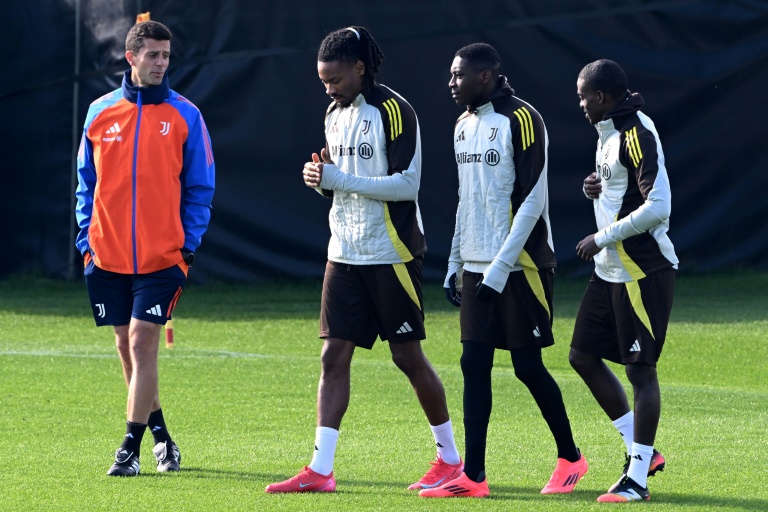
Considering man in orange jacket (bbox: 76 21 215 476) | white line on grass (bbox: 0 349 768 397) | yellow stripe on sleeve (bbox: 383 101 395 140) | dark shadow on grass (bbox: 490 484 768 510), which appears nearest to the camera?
dark shadow on grass (bbox: 490 484 768 510)

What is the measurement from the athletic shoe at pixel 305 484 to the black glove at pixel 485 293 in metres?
1.03

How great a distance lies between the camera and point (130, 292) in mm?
6531

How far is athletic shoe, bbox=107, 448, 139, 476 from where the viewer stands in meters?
6.22

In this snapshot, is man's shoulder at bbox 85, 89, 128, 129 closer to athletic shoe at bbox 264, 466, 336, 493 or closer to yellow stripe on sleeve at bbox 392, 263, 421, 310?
yellow stripe on sleeve at bbox 392, 263, 421, 310

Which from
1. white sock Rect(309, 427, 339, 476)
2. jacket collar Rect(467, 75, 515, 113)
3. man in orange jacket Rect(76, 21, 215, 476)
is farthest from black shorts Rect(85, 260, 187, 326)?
jacket collar Rect(467, 75, 515, 113)

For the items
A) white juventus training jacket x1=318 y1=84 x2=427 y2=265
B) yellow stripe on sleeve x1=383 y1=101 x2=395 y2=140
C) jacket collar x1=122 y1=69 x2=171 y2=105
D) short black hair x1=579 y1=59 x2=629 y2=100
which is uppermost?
short black hair x1=579 y1=59 x2=629 y2=100

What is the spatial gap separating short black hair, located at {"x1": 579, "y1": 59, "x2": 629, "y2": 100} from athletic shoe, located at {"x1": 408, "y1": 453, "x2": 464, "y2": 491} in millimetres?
1769

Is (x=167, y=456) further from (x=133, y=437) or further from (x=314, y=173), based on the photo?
(x=314, y=173)

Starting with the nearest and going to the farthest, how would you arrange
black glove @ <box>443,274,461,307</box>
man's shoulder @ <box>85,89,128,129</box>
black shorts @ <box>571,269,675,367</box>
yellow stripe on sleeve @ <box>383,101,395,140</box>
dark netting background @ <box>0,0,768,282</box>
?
black shorts @ <box>571,269,675,367</box> < yellow stripe on sleeve @ <box>383,101,395,140</box> < black glove @ <box>443,274,461,307</box> < man's shoulder @ <box>85,89,128,129</box> < dark netting background @ <box>0,0,768,282</box>

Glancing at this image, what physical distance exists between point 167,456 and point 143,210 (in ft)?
3.86

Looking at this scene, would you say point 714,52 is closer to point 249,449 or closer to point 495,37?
point 495,37

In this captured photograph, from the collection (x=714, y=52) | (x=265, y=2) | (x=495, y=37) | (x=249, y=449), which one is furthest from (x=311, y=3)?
(x=249, y=449)

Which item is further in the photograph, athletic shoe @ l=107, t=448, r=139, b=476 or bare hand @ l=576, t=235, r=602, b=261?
athletic shoe @ l=107, t=448, r=139, b=476

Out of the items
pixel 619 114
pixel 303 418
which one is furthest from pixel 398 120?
pixel 303 418
